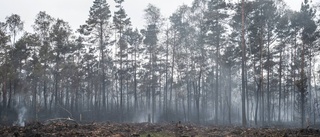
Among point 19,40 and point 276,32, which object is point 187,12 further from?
point 19,40

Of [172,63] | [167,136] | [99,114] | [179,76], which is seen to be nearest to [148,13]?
[172,63]

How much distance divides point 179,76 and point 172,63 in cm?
516

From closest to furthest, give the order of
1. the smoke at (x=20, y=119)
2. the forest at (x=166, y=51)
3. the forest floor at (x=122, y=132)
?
1. the forest floor at (x=122, y=132)
2. the smoke at (x=20, y=119)
3. the forest at (x=166, y=51)

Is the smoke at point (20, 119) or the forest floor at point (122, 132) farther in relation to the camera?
the smoke at point (20, 119)

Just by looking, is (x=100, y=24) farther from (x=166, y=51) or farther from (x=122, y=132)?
(x=122, y=132)

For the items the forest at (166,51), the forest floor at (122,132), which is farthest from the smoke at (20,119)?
the forest floor at (122,132)

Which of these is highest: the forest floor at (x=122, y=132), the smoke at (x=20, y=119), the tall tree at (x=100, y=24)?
the tall tree at (x=100, y=24)

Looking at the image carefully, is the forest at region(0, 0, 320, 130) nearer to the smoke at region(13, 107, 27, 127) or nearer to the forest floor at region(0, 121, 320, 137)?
the smoke at region(13, 107, 27, 127)

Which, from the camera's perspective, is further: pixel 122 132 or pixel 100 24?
pixel 100 24

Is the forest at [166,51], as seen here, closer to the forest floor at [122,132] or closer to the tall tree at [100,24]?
the tall tree at [100,24]

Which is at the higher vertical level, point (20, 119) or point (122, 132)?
point (122, 132)

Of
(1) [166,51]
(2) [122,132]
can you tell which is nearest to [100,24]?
(1) [166,51]

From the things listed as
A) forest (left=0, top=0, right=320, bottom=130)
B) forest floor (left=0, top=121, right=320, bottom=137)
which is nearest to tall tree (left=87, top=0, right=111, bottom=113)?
forest (left=0, top=0, right=320, bottom=130)

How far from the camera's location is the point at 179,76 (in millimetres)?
51562
